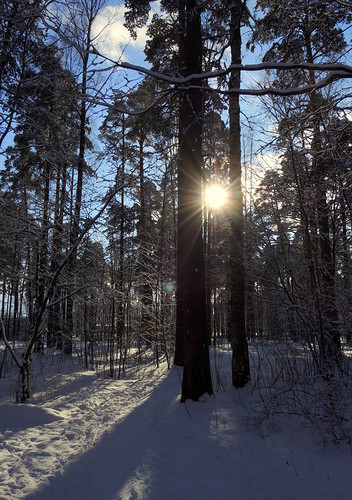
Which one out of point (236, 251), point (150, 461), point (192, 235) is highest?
point (192, 235)

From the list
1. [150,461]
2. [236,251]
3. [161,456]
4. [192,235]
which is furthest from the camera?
[236,251]

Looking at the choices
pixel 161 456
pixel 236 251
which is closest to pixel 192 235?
pixel 236 251

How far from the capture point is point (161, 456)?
391 centimetres

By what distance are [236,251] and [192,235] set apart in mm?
1071

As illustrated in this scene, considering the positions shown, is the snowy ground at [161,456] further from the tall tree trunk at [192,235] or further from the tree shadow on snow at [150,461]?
the tall tree trunk at [192,235]

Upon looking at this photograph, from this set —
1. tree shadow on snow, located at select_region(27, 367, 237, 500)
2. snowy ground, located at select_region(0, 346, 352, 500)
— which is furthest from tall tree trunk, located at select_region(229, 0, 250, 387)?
tree shadow on snow, located at select_region(27, 367, 237, 500)

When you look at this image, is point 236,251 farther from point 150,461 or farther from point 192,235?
point 150,461

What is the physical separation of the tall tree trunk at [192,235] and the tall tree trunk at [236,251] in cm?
74

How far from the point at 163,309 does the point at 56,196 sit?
515 cm

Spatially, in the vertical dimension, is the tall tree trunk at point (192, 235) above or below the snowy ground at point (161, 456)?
above

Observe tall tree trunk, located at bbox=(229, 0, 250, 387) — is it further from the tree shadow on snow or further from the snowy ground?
the tree shadow on snow

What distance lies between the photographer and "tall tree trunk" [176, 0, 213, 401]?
576 cm

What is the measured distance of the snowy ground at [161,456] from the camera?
3160 millimetres

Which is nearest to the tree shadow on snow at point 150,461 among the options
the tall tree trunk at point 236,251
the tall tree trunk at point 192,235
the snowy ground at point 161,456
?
the snowy ground at point 161,456
